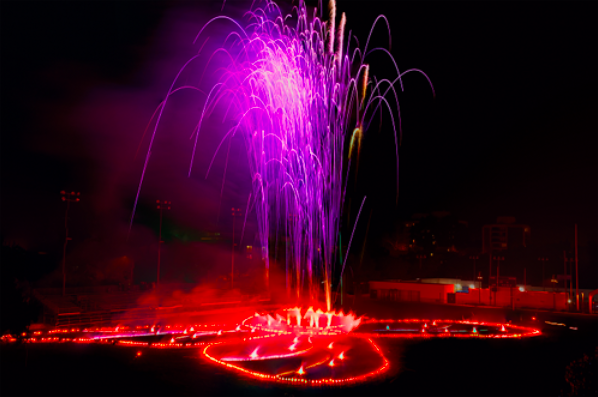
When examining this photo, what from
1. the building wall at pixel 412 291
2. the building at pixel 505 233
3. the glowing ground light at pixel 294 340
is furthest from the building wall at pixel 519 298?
the building at pixel 505 233

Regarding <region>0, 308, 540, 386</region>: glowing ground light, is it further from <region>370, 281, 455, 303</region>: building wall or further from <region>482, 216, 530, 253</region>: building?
<region>482, 216, 530, 253</region>: building

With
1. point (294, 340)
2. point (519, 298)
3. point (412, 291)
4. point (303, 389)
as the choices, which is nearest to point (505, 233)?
point (412, 291)

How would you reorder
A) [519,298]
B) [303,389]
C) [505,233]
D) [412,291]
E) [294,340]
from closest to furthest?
[303,389]
[294,340]
[519,298]
[412,291]
[505,233]

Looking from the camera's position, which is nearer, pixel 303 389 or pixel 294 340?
pixel 303 389

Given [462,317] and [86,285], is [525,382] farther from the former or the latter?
[86,285]

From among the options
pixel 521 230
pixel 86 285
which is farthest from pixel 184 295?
pixel 521 230

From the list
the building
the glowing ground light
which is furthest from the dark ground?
the building

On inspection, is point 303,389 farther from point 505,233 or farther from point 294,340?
point 505,233

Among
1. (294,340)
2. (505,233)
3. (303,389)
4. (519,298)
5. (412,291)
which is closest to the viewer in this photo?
(303,389)
